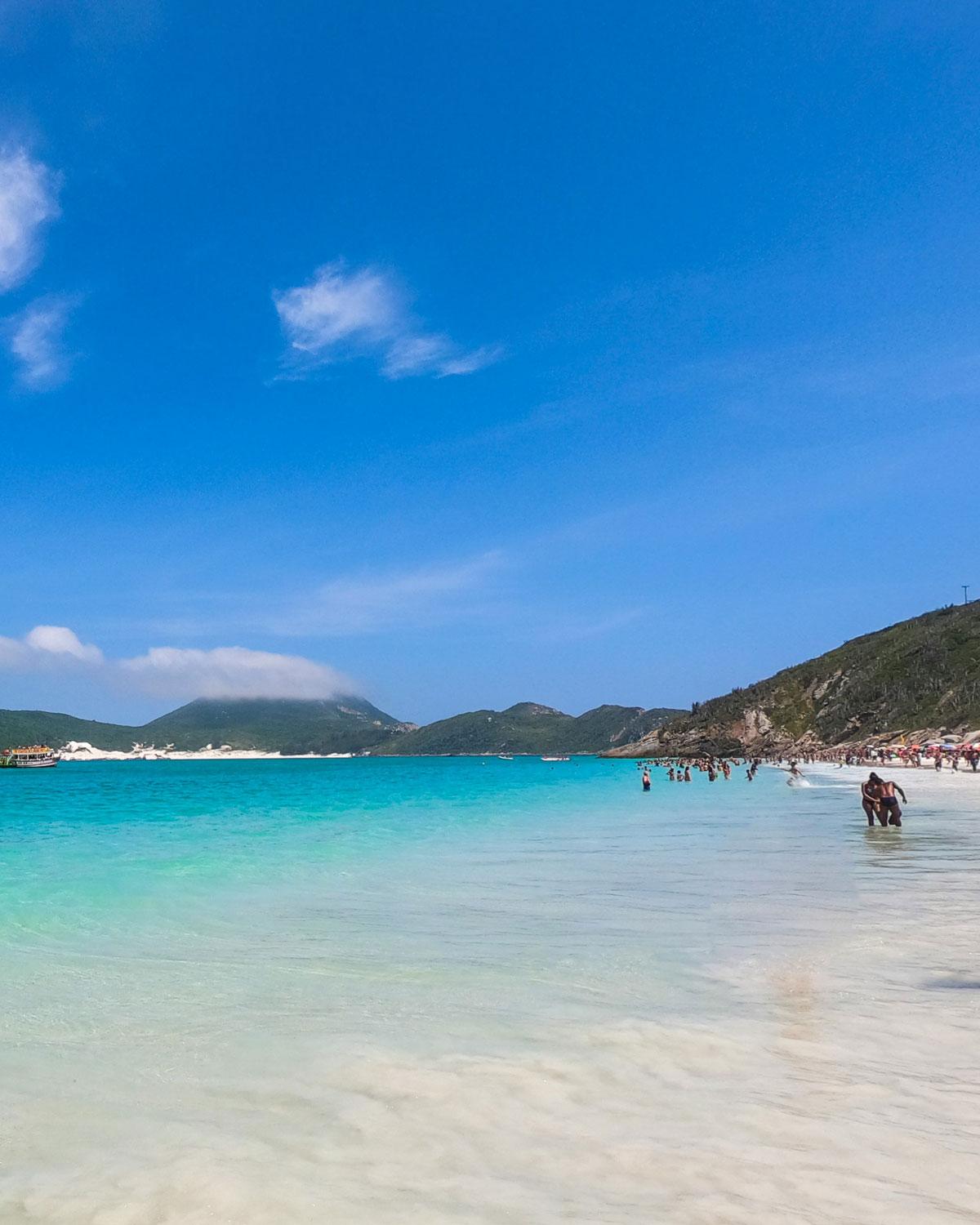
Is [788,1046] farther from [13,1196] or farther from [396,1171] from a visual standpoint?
[13,1196]

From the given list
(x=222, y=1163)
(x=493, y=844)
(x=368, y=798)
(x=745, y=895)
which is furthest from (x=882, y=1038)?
(x=368, y=798)

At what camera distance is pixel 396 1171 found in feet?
15.9

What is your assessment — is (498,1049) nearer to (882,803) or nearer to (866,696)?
(882,803)

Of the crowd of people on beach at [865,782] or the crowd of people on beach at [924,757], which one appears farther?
the crowd of people on beach at [924,757]

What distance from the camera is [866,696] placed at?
138500mm

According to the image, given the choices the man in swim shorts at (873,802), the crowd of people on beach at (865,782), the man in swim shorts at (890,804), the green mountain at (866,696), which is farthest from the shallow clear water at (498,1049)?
the green mountain at (866,696)

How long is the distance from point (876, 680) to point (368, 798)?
109321mm

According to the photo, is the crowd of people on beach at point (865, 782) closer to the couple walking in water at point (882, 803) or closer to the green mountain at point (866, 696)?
the couple walking in water at point (882, 803)

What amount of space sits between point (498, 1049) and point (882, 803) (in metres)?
23.0

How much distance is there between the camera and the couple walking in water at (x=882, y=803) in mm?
25719

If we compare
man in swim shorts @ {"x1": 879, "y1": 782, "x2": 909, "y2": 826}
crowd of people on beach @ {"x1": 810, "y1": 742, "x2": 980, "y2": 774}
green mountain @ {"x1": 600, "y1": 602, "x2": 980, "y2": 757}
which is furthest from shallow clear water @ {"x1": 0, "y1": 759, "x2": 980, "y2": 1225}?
green mountain @ {"x1": 600, "y1": 602, "x2": 980, "y2": 757}

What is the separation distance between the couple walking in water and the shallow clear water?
8.73m

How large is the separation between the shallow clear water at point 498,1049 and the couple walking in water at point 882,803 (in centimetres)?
873

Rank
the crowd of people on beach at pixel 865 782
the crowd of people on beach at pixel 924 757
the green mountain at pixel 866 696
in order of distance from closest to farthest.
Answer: the crowd of people on beach at pixel 865 782, the crowd of people on beach at pixel 924 757, the green mountain at pixel 866 696
